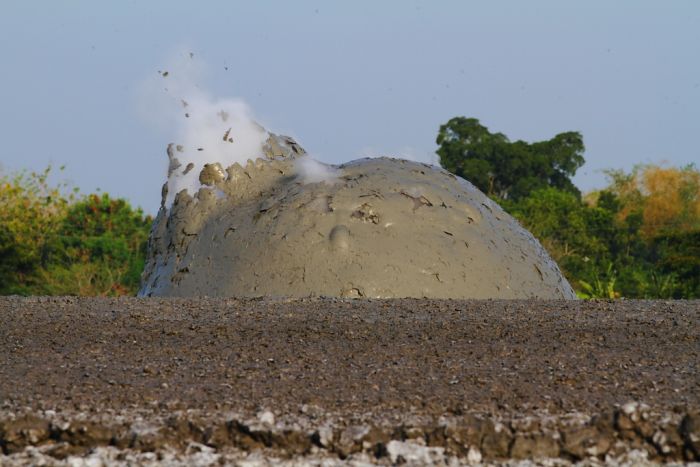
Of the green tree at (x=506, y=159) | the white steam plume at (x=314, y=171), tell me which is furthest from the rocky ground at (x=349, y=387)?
the green tree at (x=506, y=159)

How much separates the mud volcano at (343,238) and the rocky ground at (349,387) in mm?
1013

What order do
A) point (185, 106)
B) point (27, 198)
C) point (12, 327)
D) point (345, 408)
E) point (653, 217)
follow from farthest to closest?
point (653, 217) → point (27, 198) → point (185, 106) → point (12, 327) → point (345, 408)

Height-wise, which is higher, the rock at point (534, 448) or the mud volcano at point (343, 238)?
the mud volcano at point (343, 238)

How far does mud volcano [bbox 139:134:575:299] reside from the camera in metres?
8.11

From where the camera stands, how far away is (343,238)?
8.16 metres

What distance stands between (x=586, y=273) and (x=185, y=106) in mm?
23095

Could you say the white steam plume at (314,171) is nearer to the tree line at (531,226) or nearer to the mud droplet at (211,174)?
the mud droplet at (211,174)

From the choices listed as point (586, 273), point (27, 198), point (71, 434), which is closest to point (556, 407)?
point (71, 434)

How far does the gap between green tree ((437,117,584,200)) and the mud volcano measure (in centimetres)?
3513

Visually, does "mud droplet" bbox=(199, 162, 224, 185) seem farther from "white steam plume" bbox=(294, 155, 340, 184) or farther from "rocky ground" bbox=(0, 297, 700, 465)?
"rocky ground" bbox=(0, 297, 700, 465)

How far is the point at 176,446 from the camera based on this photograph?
404 centimetres

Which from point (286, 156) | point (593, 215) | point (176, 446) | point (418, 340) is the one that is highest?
point (593, 215)

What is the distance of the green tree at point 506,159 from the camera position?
147 feet

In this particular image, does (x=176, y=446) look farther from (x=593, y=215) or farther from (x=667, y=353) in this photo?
(x=593, y=215)
